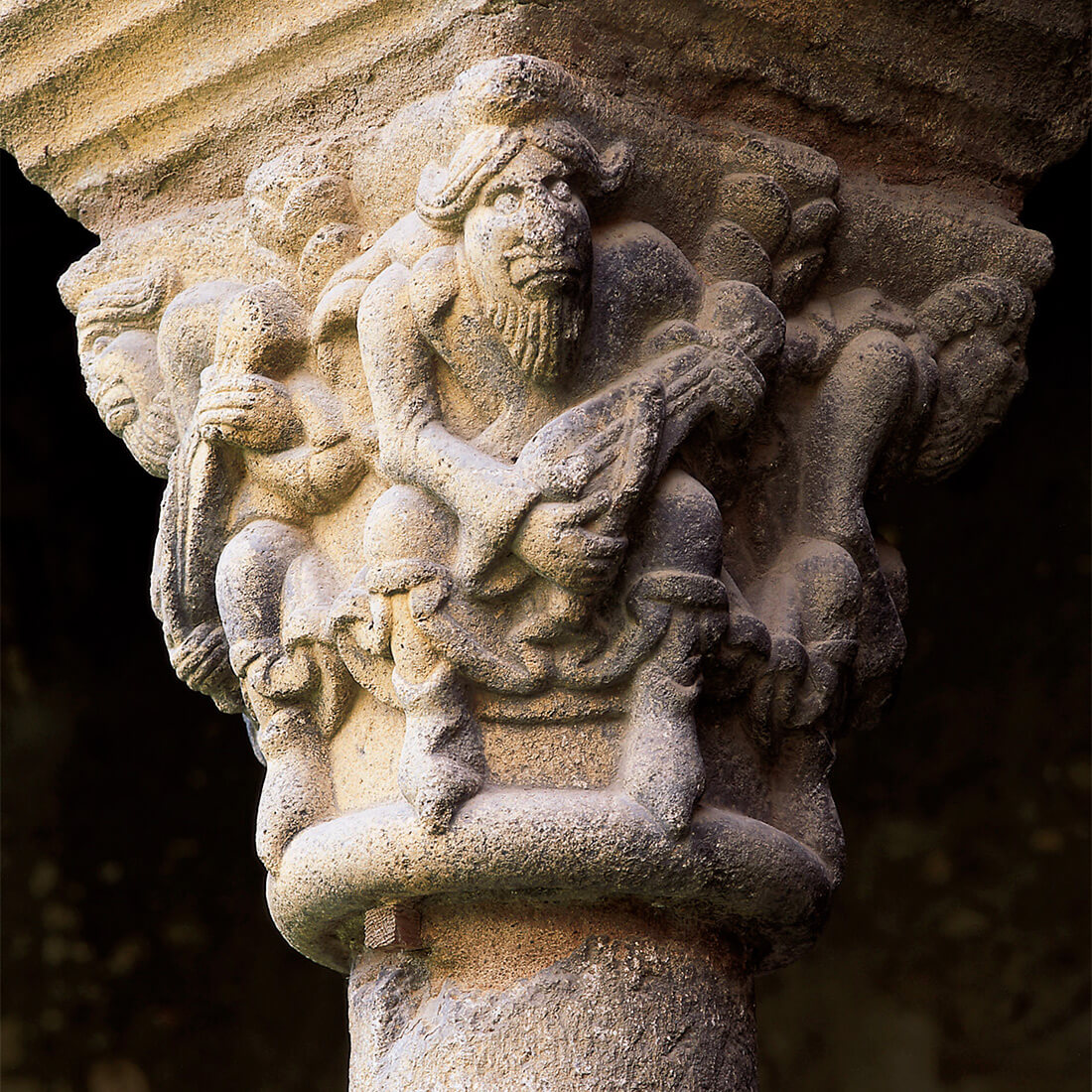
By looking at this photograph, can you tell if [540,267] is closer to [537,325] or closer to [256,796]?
[537,325]

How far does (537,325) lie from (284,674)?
0.43 meters

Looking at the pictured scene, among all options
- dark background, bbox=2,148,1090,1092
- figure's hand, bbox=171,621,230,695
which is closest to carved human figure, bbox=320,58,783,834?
figure's hand, bbox=171,621,230,695

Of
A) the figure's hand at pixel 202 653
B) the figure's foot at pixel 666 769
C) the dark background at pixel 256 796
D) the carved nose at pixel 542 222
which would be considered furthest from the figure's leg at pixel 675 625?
the dark background at pixel 256 796

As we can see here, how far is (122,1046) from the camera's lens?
12.4 feet

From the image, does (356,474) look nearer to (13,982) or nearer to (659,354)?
(659,354)

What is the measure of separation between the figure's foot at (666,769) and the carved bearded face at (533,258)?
0.34m

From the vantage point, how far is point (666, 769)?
155 centimetres

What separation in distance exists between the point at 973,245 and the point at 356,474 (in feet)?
2.44

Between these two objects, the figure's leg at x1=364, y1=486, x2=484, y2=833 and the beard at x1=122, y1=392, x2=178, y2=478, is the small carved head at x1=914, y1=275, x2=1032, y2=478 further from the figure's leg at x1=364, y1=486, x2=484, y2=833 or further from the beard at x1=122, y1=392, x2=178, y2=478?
Result: the beard at x1=122, y1=392, x2=178, y2=478

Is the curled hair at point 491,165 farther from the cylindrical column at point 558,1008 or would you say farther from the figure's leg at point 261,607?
the cylindrical column at point 558,1008

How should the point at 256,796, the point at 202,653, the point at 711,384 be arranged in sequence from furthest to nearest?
the point at 256,796 < the point at 202,653 < the point at 711,384

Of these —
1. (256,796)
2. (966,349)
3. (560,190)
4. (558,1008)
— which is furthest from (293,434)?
(256,796)

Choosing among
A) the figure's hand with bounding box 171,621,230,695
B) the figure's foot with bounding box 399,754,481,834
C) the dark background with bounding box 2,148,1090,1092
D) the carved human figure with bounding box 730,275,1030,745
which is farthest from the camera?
the dark background with bounding box 2,148,1090,1092

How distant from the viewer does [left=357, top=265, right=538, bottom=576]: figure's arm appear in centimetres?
154
